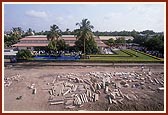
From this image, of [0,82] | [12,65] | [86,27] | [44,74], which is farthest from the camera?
[86,27]

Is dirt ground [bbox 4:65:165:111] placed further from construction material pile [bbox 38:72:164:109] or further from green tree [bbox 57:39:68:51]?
green tree [bbox 57:39:68:51]

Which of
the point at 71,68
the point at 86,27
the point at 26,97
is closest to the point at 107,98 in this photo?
the point at 26,97

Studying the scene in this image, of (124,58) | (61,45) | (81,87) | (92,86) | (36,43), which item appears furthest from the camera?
(36,43)

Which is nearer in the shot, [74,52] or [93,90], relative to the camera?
[93,90]

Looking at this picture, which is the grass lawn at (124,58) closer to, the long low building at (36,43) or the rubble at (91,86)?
the rubble at (91,86)

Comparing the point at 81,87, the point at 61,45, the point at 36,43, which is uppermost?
the point at 36,43

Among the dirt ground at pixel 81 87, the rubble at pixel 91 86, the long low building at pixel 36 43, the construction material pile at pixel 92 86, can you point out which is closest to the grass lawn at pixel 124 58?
the dirt ground at pixel 81 87

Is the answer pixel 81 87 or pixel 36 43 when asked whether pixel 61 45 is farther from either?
pixel 81 87

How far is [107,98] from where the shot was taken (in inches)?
645

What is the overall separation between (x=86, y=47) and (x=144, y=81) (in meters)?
18.7

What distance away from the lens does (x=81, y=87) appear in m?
18.9

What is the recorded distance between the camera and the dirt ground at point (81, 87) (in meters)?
15.1

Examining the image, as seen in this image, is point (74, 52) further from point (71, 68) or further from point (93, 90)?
point (93, 90)

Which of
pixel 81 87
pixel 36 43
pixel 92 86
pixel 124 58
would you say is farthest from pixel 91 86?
pixel 36 43
